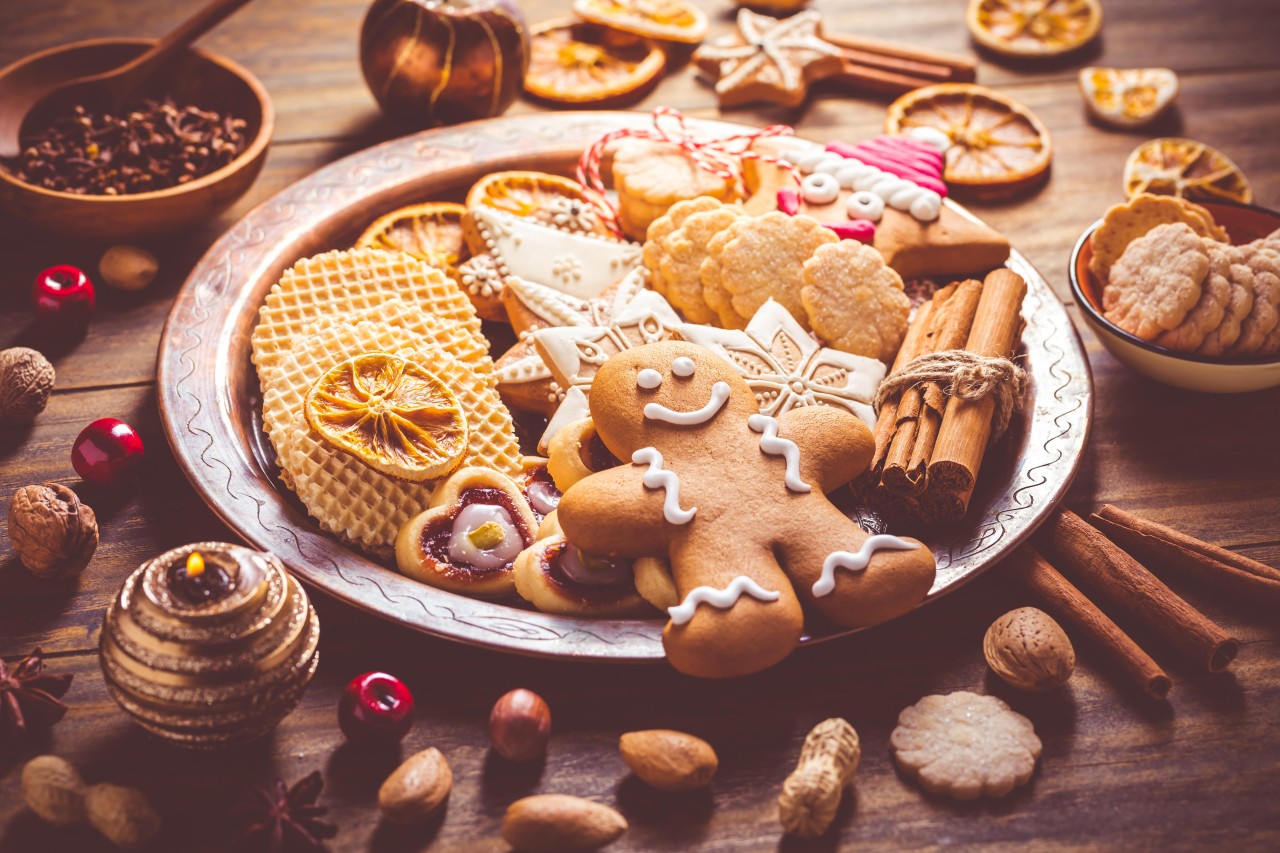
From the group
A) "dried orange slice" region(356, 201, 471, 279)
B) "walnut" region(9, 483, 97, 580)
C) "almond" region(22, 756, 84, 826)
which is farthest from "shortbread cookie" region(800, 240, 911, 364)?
"almond" region(22, 756, 84, 826)

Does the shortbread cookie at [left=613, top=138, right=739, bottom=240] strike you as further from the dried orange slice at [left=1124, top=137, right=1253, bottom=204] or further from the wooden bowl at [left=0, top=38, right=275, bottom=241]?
the dried orange slice at [left=1124, top=137, right=1253, bottom=204]

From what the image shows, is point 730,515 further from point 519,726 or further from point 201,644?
point 201,644

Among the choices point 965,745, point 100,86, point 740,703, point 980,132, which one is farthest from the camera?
point 980,132

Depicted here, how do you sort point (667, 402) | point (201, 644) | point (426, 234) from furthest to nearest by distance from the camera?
point (426, 234)
point (667, 402)
point (201, 644)

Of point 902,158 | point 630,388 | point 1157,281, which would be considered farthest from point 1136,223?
point 630,388

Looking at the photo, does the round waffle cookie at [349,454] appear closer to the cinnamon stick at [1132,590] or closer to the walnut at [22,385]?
the walnut at [22,385]

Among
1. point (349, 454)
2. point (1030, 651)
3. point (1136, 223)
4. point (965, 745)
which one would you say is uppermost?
point (1136, 223)

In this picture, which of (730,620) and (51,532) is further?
(51,532)

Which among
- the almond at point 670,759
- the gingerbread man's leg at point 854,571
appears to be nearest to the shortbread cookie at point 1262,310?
the gingerbread man's leg at point 854,571

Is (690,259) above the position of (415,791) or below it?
above
